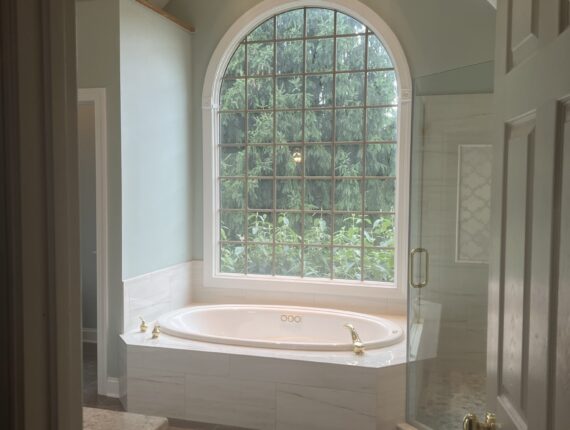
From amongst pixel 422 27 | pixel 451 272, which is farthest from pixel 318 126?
pixel 451 272

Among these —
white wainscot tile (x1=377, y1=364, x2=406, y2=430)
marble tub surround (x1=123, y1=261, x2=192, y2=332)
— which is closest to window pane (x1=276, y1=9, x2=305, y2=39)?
marble tub surround (x1=123, y1=261, x2=192, y2=332)

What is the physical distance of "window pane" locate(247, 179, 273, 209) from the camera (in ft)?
14.9

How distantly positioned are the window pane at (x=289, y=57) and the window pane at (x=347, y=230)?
1259 millimetres

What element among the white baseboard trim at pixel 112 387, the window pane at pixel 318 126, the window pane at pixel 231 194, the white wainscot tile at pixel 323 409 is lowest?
the white baseboard trim at pixel 112 387

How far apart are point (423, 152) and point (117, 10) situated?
223 centimetres

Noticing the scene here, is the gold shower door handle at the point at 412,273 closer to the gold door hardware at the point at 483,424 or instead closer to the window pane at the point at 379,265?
the window pane at the point at 379,265

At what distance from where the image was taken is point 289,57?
443cm

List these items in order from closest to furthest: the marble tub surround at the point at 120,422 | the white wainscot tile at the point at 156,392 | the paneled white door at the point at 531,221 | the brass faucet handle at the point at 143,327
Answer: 1. the paneled white door at the point at 531,221
2. the marble tub surround at the point at 120,422
3. the white wainscot tile at the point at 156,392
4. the brass faucet handle at the point at 143,327

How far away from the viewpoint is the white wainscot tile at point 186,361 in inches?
132

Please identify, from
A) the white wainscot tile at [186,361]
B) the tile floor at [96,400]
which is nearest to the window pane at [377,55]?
the white wainscot tile at [186,361]

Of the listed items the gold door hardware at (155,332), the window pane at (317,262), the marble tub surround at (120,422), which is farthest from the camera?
the window pane at (317,262)

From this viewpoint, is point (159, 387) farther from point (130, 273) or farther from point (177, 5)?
point (177, 5)

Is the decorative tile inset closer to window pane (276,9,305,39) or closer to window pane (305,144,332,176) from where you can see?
window pane (305,144,332,176)

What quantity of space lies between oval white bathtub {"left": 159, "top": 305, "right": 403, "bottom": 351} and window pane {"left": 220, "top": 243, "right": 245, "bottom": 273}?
414 mm
